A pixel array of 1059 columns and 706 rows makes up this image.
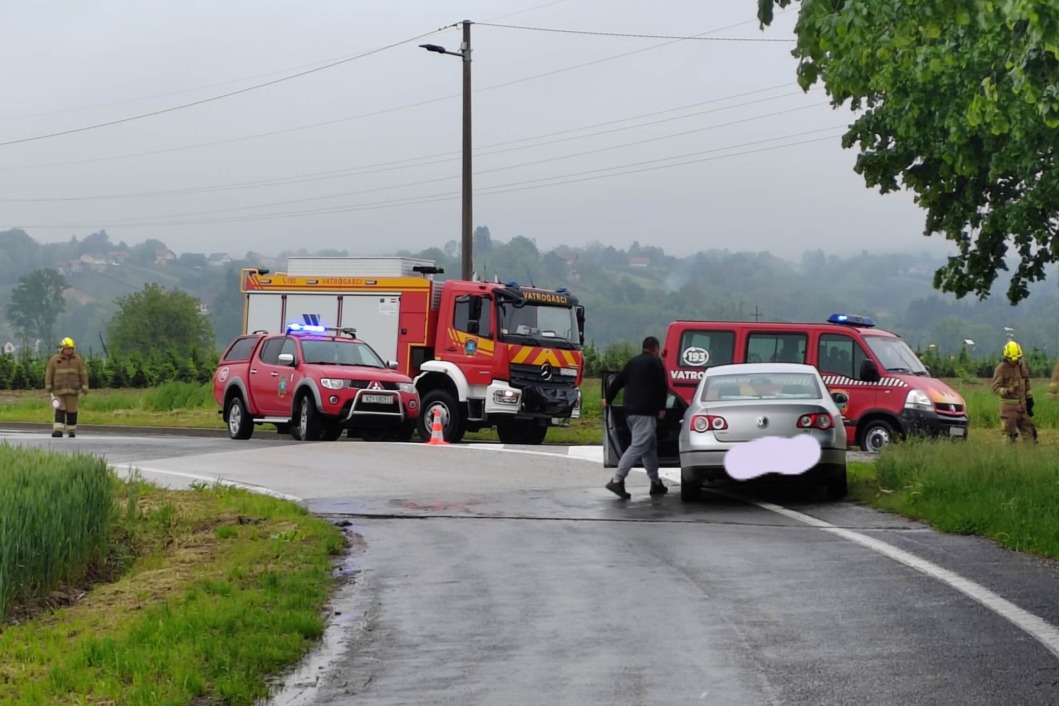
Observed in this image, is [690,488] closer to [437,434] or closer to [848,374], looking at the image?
[848,374]

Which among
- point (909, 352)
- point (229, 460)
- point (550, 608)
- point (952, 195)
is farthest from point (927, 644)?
point (952, 195)

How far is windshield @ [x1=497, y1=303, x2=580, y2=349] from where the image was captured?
1016 inches

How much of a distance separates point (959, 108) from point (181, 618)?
18835 mm

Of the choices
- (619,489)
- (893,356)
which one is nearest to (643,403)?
(619,489)

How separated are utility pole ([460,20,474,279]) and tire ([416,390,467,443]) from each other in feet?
18.8

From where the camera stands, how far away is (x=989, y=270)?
1191 inches

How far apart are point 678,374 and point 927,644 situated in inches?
595

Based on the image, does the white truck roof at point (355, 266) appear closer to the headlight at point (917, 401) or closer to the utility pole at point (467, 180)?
the utility pole at point (467, 180)

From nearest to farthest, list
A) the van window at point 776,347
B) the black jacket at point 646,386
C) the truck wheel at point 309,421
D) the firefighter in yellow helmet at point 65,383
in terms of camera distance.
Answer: the black jacket at point 646,386 < the van window at point 776,347 < the truck wheel at point 309,421 < the firefighter in yellow helmet at point 65,383

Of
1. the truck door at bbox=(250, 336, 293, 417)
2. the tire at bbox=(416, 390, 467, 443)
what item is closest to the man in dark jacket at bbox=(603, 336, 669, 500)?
the tire at bbox=(416, 390, 467, 443)

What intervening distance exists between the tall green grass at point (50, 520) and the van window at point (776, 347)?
12821 millimetres

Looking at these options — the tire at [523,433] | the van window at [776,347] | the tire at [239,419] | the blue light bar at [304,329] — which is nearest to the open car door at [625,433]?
the van window at [776,347]

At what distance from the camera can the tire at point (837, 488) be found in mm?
15520

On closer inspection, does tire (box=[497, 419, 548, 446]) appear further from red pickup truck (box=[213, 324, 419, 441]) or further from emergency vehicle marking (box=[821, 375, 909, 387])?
emergency vehicle marking (box=[821, 375, 909, 387])
